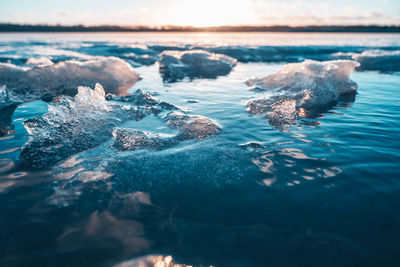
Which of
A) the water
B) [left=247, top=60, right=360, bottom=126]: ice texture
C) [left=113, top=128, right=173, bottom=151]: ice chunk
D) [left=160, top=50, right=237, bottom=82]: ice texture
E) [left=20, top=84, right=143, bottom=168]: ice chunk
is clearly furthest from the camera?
[left=160, top=50, right=237, bottom=82]: ice texture

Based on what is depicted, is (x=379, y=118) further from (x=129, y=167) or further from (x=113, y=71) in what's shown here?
(x=113, y=71)

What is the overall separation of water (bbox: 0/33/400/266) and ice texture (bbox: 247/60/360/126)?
1.03 meters

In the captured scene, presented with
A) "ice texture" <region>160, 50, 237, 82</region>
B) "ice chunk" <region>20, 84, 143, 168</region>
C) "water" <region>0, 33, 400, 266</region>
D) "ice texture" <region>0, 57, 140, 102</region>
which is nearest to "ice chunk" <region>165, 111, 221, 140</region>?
"water" <region>0, 33, 400, 266</region>

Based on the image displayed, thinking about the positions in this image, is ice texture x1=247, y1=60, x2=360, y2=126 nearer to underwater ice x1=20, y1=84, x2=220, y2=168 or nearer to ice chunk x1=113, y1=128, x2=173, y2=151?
underwater ice x1=20, y1=84, x2=220, y2=168

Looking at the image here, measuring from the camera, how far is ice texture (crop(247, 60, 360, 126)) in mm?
3984

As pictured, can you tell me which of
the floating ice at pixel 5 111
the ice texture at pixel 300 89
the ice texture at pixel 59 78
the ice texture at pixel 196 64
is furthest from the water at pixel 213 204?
the ice texture at pixel 196 64

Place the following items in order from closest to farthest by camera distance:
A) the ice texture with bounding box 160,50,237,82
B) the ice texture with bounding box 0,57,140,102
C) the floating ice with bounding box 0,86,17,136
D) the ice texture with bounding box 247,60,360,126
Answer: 1. the floating ice with bounding box 0,86,17,136
2. the ice texture with bounding box 247,60,360,126
3. the ice texture with bounding box 0,57,140,102
4. the ice texture with bounding box 160,50,237,82

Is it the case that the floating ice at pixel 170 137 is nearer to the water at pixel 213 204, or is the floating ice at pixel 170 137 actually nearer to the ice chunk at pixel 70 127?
the water at pixel 213 204

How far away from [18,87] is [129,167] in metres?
5.52

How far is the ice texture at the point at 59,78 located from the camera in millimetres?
5659

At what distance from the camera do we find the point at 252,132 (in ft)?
10.4

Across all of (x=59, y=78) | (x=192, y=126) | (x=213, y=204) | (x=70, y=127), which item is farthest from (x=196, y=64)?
(x=213, y=204)

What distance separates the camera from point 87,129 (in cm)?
300

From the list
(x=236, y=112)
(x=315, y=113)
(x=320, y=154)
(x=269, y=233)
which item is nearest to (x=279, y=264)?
(x=269, y=233)
